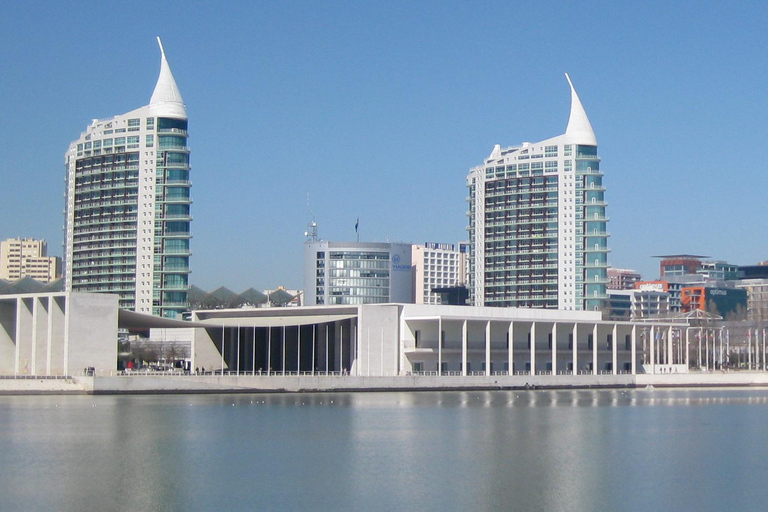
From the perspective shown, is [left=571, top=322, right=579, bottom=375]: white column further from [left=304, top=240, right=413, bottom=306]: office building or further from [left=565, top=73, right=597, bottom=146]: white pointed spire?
[left=304, top=240, right=413, bottom=306]: office building

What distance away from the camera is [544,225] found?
156 meters

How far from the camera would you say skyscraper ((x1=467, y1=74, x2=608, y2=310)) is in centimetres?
Answer: 15238

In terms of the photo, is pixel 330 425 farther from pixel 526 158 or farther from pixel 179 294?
pixel 526 158

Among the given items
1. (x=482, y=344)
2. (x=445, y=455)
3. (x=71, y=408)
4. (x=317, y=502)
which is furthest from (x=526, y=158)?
(x=317, y=502)

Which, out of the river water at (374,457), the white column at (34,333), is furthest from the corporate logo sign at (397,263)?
the river water at (374,457)

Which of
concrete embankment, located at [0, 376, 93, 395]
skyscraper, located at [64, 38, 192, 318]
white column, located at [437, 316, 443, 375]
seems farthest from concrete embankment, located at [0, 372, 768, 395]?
skyscraper, located at [64, 38, 192, 318]

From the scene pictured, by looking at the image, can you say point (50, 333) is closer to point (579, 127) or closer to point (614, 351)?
point (614, 351)

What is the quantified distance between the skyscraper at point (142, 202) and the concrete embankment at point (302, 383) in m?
53.5

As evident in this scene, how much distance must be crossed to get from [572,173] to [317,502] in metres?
121

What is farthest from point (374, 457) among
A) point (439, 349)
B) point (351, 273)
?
point (351, 273)

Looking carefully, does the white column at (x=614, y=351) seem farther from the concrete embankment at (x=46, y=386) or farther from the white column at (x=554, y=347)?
the concrete embankment at (x=46, y=386)

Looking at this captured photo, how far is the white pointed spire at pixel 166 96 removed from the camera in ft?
462

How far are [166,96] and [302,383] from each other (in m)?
60.8

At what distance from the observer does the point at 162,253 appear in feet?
463
